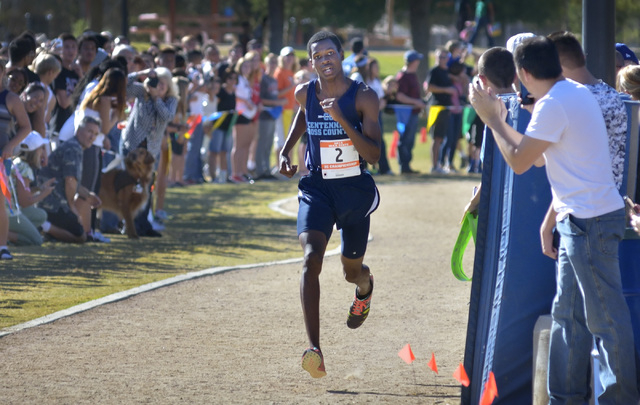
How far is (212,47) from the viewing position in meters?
18.7

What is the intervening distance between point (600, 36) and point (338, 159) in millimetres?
1644

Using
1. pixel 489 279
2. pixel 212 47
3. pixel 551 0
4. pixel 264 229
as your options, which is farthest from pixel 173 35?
Result: pixel 489 279

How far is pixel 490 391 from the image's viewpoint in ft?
17.1

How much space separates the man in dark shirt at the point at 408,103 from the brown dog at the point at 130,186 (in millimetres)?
8146

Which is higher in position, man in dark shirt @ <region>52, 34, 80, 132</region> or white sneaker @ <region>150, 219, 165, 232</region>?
man in dark shirt @ <region>52, 34, 80, 132</region>

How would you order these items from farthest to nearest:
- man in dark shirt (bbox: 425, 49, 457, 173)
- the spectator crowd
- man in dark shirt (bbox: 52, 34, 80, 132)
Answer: man in dark shirt (bbox: 425, 49, 457, 173) < man in dark shirt (bbox: 52, 34, 80, 132) < the spectator crowd

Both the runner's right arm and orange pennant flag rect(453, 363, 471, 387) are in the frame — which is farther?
the runner's right arm

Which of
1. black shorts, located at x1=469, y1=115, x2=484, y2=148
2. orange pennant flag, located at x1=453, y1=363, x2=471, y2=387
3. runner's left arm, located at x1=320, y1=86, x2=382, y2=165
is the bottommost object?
black shorts, located at x1=469, y1=115, x2=484, y2=148

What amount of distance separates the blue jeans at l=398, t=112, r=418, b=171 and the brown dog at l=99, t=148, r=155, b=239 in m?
8.14

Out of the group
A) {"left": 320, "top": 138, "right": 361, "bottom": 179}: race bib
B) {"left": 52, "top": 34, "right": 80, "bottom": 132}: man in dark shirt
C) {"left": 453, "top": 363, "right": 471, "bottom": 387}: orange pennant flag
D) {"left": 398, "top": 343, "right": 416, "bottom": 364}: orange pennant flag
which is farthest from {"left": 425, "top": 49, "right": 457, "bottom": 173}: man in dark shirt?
{"left": 453, "top": 363, "right": 471, "bottom": 387}: orange pennant flag

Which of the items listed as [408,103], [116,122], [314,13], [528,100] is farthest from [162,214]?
[314,13]

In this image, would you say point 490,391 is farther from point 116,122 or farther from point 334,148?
point 116,122

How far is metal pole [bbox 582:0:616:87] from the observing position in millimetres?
5586

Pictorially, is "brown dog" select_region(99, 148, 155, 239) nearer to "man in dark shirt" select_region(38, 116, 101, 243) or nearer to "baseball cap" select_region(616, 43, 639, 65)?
"man in dark shirt" select_region(38, 116, 101, 243)
